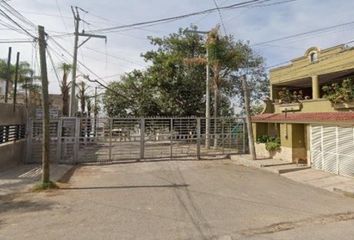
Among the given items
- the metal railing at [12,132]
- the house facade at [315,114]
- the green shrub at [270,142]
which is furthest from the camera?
the green shrub at [270,142]

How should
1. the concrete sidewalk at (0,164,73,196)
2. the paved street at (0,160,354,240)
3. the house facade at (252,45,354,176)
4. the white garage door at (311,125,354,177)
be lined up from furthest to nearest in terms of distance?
1. the house facade at (252,45,354,176)
2. the white garage door at (311,125,354,177)
3. the concrete sidewalk at (0,164,73,196)
4. the paved street at (0,160,354,240)

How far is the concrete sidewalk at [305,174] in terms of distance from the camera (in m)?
13.7

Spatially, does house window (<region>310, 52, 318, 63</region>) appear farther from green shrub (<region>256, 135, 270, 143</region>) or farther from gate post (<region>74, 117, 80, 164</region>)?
gate post (<region>74, 117, 80, 164</region>)

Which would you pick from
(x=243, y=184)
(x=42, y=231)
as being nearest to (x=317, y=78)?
(x=243, y=184)

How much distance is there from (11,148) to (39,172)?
2.30m

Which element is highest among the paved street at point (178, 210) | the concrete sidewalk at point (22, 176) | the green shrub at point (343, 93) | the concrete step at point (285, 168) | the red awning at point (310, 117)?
the green shrub at point (343, 93)

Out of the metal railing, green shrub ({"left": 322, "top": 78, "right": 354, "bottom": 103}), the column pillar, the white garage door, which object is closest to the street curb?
the white garage door

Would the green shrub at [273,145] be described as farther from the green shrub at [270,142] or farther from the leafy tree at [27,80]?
the leafy tree at [27,80]

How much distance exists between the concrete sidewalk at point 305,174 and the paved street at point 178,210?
56cm

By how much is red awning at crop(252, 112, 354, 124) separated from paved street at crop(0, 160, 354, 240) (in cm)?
308

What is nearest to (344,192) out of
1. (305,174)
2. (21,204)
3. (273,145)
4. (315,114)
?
(305,174)

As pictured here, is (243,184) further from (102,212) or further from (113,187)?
(102,212)

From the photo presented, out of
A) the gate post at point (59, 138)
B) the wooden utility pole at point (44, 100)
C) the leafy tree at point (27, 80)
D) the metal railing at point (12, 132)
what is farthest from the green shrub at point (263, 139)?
the leafy tree at point (27, 80)

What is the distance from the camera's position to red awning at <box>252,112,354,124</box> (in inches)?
613
